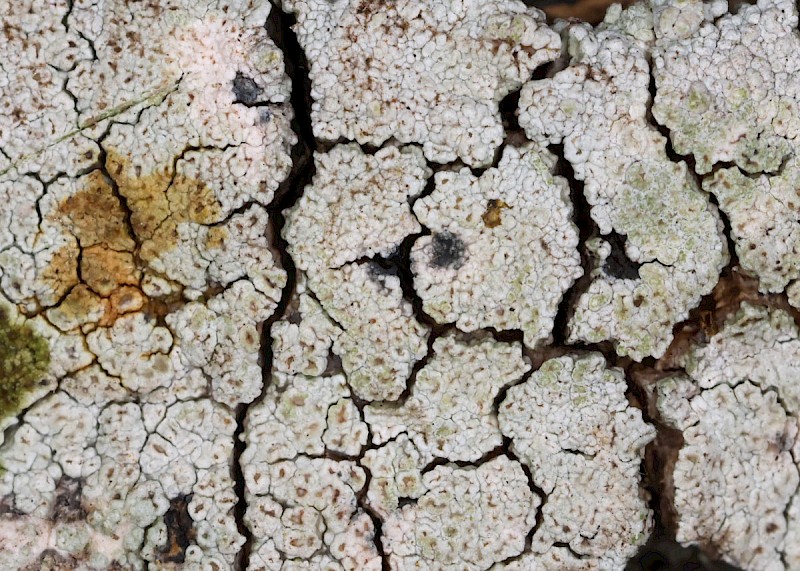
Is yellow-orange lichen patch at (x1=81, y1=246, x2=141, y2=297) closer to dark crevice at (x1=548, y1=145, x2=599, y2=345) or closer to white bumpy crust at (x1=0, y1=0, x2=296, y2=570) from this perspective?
white bumpy crust at (x1=0, y1=0, x2=296, y2=570)

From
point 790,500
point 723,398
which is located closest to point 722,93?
point 723,398

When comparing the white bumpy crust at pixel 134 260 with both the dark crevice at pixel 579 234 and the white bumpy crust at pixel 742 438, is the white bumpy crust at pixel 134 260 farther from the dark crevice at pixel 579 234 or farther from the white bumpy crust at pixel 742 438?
the white bumpy crust at pixel 742 438

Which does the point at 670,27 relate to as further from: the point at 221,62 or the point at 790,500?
the point at 790,500

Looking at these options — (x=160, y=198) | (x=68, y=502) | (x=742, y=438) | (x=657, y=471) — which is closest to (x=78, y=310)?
(x=160, y=198)

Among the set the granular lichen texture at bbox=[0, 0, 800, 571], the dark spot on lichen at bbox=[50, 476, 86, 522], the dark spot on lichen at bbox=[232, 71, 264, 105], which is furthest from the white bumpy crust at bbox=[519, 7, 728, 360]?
the dark spot on lichen at bbox=[50, 476, 86, 522]

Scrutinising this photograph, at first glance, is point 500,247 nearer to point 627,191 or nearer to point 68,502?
point 627,191

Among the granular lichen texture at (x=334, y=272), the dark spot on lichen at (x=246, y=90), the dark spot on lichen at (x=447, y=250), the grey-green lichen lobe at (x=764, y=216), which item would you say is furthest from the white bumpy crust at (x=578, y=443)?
the dark spot on lichen at (x=246, y=90)
